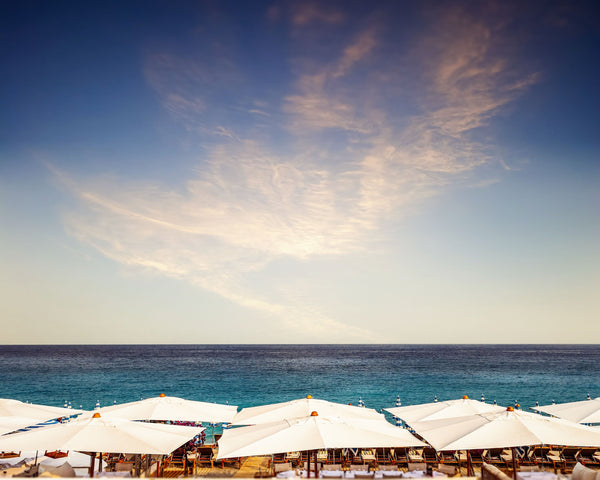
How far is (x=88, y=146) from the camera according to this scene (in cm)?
2823

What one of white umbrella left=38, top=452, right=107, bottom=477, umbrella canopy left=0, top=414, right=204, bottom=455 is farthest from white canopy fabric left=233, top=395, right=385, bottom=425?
white umbrella left=38, top=452, right=107, bottom=477

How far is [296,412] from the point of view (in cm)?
1188

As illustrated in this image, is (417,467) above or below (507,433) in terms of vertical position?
below

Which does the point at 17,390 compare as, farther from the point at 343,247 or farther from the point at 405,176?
the point at 405,176

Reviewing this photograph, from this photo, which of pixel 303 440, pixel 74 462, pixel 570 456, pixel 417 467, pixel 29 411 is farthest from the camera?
pixel 570 456

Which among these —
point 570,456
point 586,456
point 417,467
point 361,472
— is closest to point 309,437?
point 361,472

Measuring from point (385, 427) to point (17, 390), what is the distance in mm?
46076

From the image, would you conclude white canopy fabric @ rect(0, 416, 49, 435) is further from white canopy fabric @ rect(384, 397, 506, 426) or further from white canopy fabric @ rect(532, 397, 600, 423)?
white canopy fabric @ rect(532, 397, 600, 423)

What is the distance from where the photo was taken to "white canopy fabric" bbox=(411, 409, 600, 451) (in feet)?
27.8

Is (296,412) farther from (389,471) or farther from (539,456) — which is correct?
(539,456)

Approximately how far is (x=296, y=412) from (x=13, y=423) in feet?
25.1

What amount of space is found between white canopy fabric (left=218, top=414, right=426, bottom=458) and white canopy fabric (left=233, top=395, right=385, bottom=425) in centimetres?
203

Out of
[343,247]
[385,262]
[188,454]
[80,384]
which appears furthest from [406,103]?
[80,384]

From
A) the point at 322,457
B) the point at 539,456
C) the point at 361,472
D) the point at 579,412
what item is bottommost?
the point at 539,456
